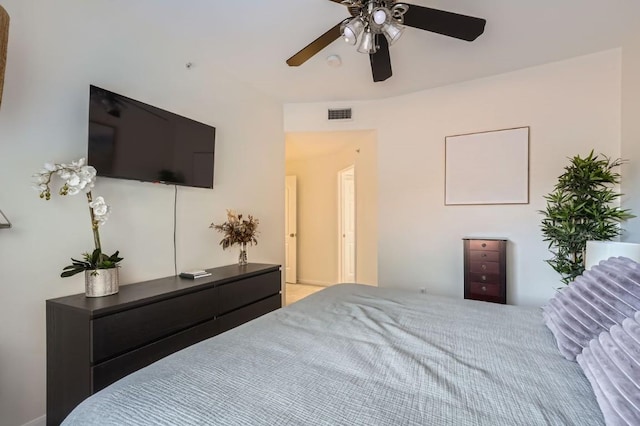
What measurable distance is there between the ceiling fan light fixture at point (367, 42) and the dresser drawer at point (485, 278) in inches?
91.0

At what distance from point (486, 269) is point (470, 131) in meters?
1.50

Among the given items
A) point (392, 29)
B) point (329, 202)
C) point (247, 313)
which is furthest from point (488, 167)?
point (247, 313)

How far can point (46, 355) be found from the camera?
70.6 inches

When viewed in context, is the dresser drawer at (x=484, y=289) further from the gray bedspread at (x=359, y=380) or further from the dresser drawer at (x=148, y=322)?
the dresser drawer at (x=148, y=322)

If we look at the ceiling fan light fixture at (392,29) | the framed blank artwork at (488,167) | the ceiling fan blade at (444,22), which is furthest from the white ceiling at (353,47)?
the framed blank artwork at (488,167)

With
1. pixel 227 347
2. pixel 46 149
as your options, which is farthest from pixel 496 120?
pixel 46 149

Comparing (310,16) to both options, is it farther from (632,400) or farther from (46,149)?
(632,400)

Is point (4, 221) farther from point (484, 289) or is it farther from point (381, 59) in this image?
point (484, 289)

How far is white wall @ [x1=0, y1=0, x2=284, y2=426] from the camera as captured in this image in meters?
1.68

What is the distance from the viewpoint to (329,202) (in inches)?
213

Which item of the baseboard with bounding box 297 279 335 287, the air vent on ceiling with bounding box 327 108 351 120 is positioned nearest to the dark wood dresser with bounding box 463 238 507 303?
the air vent on ceiling with bounding box 327 108 351 120

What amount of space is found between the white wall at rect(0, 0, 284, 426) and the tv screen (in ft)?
0.50

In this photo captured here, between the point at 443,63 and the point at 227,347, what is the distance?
3066mm

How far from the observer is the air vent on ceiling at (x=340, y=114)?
12.7ft
